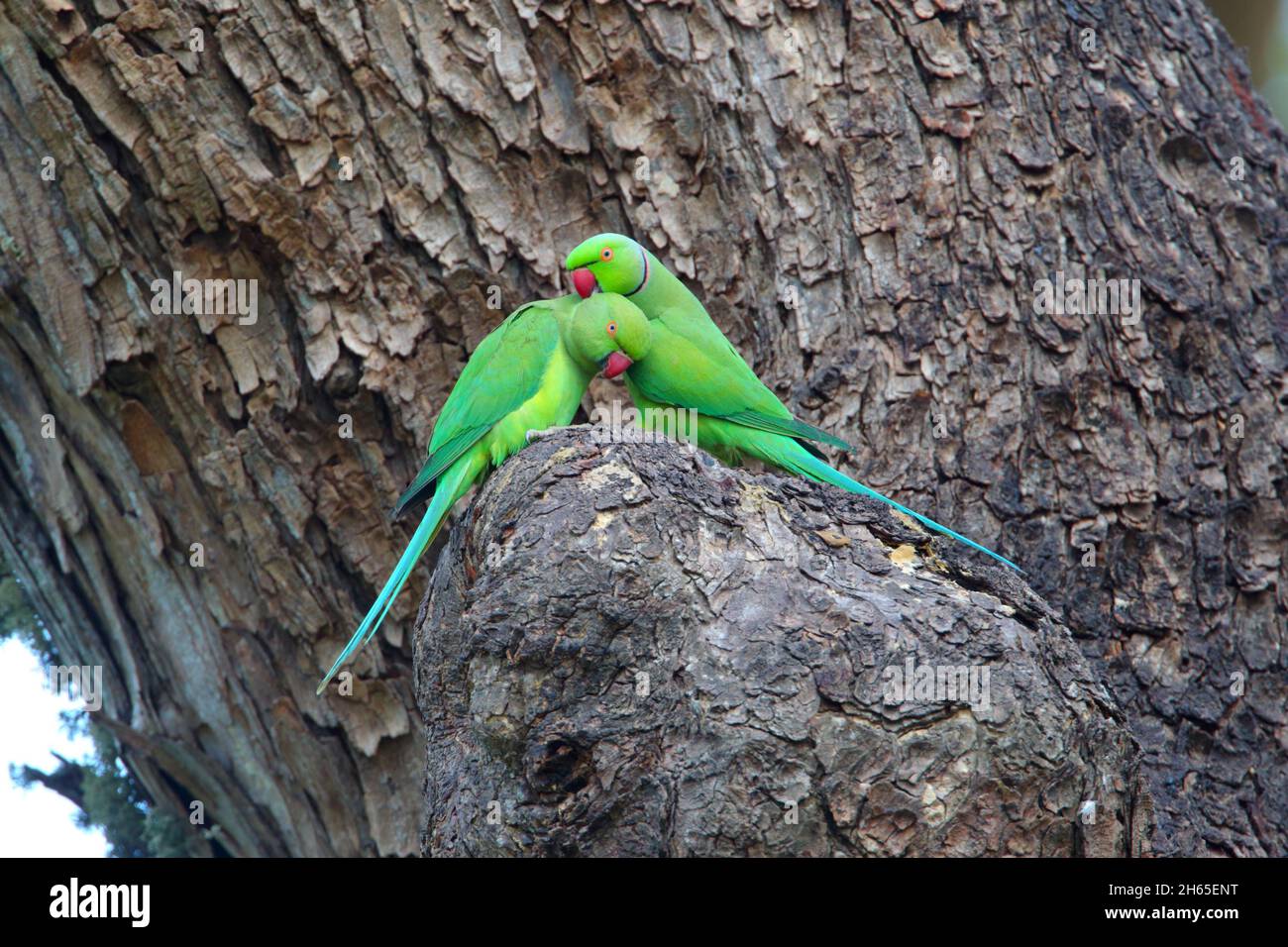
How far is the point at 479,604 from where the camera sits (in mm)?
2848

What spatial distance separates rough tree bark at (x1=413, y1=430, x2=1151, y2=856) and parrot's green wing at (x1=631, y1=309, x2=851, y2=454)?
1.07 m

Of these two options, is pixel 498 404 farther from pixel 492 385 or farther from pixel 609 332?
pixel 609 332

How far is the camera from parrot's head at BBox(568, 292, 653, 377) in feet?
12.9

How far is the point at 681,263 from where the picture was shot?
472 cm

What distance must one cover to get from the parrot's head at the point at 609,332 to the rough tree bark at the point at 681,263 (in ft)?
2.62

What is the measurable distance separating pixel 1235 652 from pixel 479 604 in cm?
291

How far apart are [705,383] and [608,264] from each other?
604 mm

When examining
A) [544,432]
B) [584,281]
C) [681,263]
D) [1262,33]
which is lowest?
[544,432]

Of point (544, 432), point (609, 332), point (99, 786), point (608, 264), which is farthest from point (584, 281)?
point (99, 786)

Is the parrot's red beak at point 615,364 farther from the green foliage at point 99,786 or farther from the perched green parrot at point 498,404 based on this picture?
the green foliage at point 99,786

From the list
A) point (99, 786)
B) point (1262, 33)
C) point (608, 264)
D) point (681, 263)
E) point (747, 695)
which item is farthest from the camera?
point (1262, 33)

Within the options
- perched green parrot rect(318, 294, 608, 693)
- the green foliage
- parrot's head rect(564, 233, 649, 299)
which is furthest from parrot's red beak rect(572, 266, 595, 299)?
the green foliage

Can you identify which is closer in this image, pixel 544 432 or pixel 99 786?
pixel 544 432
